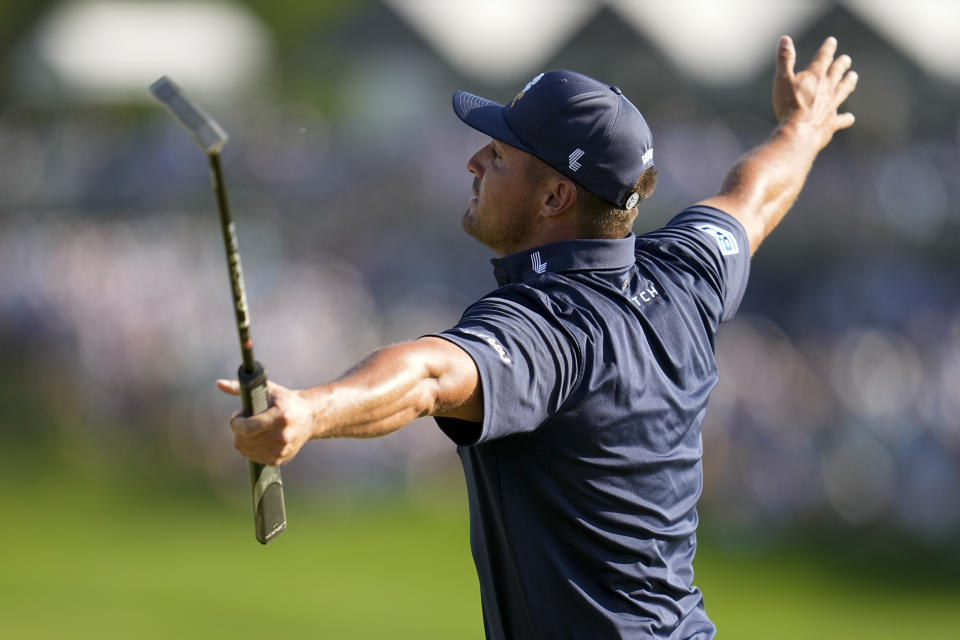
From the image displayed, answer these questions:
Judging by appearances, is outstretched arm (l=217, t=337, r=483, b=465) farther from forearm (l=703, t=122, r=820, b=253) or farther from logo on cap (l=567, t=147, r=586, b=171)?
forearm (l=703, t=122, r=820, b=253)

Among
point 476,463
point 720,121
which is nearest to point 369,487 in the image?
point 720,121

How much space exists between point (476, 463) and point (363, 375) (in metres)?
0.62

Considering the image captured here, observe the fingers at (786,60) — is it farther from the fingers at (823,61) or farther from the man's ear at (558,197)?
the man's ear at (558,197)

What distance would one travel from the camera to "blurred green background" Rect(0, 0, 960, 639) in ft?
27.8

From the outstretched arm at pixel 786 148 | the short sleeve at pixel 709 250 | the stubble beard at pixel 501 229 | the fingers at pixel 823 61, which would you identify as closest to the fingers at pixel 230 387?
the stubble beard at pixel 501 229

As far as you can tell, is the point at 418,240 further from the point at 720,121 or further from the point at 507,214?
the point at 507,214

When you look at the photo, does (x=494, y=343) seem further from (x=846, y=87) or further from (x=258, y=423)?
(x=846, y=87)

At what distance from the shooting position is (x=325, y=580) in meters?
8.48

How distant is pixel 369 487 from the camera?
10211 millimetres

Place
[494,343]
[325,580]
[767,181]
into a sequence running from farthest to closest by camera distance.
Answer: [325,580]
[767,181]
[494,343]

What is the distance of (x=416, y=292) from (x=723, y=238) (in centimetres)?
823

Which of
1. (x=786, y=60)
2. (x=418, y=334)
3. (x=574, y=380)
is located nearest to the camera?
(x=574, y=380)

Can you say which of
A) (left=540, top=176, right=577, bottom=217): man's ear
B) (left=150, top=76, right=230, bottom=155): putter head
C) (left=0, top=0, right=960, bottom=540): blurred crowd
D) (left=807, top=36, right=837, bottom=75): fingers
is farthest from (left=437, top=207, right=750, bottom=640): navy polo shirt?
(left=0, top=0, right=960, bottom=540): blurred crowd

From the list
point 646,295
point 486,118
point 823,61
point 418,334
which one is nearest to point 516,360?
point 646,295
